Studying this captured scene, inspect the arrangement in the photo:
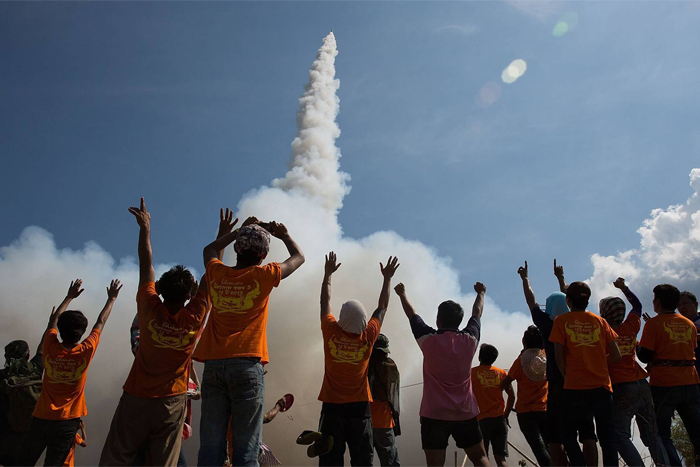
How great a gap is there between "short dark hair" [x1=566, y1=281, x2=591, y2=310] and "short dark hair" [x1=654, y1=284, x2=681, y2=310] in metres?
1.77

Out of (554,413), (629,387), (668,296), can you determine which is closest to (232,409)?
(554,413)

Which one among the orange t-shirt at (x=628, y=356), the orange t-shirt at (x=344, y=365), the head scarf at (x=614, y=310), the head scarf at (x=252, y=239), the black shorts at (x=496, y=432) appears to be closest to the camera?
the head scarf at (x=252, y=239)

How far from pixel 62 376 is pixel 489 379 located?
6.19 metres

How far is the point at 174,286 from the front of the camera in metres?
4.68

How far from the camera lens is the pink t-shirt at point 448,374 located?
5820mm

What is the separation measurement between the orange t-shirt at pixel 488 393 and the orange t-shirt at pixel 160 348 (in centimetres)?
548

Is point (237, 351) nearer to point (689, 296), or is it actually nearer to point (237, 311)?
point (237, 311)

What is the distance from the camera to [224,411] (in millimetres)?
4406

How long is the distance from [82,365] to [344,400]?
3053 mm

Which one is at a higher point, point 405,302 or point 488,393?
point 405,302

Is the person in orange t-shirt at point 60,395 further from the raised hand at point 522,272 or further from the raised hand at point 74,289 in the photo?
the raised hand at point 522,272

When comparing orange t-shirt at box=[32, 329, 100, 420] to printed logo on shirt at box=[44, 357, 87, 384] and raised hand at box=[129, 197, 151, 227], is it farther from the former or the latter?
raised hand at box=[129, 197, 151, 227]

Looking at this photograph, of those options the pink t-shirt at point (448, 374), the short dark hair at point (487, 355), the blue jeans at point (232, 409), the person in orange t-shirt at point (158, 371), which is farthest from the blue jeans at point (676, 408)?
the person in orange t-shirt at point (158, 371)

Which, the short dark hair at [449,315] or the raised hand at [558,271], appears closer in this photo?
the short dark hair at [449,315]
